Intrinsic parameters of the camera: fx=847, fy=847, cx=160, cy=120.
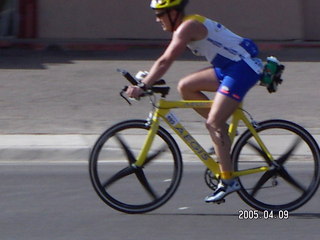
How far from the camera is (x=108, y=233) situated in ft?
20.5

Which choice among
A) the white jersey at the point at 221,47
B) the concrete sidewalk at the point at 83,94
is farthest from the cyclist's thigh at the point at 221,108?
the concrete sidewalk at the point at 83,94

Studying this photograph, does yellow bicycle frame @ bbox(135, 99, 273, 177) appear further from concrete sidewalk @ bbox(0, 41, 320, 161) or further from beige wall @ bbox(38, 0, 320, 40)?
beige wall @ bbox(38, 0, 320, 40)

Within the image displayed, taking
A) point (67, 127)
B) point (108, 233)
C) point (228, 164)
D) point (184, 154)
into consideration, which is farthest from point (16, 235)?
point (67, 127)

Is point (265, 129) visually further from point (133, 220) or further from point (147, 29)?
point (147, 29)

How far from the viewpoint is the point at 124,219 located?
6664 mm

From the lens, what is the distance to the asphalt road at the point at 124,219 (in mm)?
6227

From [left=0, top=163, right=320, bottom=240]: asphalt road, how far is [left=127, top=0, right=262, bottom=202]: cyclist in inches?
13.1

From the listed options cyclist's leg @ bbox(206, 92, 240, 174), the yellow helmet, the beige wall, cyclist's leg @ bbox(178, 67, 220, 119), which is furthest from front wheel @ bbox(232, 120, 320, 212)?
the beige wall

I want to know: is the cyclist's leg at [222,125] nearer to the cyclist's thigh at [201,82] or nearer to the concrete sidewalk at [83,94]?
Answer: the cyclist's thigh at [201,82]

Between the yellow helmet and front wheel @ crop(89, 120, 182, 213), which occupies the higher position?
the yellow helmet

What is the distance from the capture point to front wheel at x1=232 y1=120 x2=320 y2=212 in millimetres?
6723

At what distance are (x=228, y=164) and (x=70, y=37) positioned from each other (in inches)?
458

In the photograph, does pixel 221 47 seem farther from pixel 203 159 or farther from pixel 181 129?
pixel 203 159

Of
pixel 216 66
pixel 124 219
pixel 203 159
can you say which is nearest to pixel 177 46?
pixel 216 66
